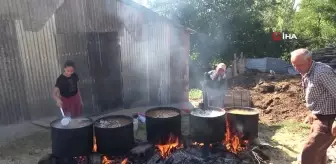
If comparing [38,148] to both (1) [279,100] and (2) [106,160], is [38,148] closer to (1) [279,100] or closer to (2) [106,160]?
(2) [106,160]

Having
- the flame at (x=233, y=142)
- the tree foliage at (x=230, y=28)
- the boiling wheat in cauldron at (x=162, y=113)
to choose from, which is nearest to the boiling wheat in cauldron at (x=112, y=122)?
the boiling wheat in cauldron at (x=162, y=113)

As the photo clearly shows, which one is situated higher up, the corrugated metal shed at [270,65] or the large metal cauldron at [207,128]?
the corrugated metal shed at [270,65]

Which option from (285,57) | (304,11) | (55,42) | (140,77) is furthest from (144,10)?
(304,11)

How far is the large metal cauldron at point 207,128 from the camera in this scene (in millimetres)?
6648

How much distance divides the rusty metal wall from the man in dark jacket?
116 inches

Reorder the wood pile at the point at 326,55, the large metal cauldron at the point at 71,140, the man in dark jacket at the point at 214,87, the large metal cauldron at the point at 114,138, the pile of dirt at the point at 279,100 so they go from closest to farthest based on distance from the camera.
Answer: the large metal cauldron at the point at 71,140 < the large metal cauldron at the point at 114,138 < the man in dark jacket at the point at 214,87 < the pile of dirt at the point at 279,100 < the wood pile at the point at 326,55

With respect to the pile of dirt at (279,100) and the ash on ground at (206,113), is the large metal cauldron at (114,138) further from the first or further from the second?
the pile of dirt at (279,100)

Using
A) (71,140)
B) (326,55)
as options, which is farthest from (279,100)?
(71,140)

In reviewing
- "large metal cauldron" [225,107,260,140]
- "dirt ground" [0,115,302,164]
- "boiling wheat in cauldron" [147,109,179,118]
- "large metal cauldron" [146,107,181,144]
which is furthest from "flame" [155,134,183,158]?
"dirt ground" [0,115,302,164]

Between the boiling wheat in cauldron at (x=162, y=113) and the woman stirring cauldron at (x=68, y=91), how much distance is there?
2.19 metres

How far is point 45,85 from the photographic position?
32.3 ft

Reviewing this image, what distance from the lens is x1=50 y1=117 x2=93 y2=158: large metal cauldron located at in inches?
234

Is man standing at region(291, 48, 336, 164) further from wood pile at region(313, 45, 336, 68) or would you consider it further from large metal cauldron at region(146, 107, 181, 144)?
wood pile at region(313, 45, 336, 68)

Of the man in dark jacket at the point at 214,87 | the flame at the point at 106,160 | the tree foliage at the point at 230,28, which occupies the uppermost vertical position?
the tree foliage at the point at 230,28
